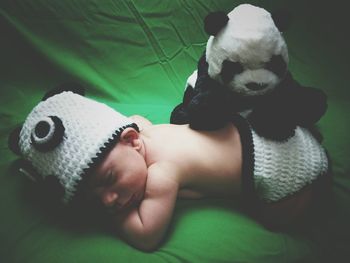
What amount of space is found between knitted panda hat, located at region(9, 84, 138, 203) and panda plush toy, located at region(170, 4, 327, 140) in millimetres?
241

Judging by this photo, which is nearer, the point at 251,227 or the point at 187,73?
the point at 251,227

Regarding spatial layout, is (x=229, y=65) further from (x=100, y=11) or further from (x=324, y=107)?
(x=100, y=11)

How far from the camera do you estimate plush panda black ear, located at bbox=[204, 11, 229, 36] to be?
0.82 meters

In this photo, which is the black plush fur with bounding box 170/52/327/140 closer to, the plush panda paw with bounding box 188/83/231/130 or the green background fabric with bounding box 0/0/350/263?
the plush panda paw with bounding box 188/83/231/130

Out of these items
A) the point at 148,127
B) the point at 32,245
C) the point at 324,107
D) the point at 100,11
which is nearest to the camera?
the point at 32,245

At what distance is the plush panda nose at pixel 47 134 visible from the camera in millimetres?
748

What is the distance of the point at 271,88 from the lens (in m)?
0.83

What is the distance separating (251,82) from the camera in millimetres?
815

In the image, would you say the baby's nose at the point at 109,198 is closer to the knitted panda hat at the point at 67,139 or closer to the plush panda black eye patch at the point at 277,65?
the knitted panda hat at the point at 67,139

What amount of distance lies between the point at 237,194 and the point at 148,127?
1.05 ft

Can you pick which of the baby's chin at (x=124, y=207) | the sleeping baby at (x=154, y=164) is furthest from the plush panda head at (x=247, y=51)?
the baby's chin at (x=124, y=207)

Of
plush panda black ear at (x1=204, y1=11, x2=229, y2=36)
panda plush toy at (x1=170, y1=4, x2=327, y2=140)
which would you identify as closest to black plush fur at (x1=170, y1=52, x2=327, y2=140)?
panda plush toy at (x1=170, y1=4, x2=327, y2=140)

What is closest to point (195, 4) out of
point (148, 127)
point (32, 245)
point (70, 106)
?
point (148, 127)

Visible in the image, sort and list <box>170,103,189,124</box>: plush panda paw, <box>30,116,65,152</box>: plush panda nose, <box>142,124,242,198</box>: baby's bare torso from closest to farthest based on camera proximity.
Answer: <box>30,116,65,152</box>: plush panda nose, <box>142,124,242,198</box>: baby's bare torso, <box>170,103,189,124</box>: plush panda paw
